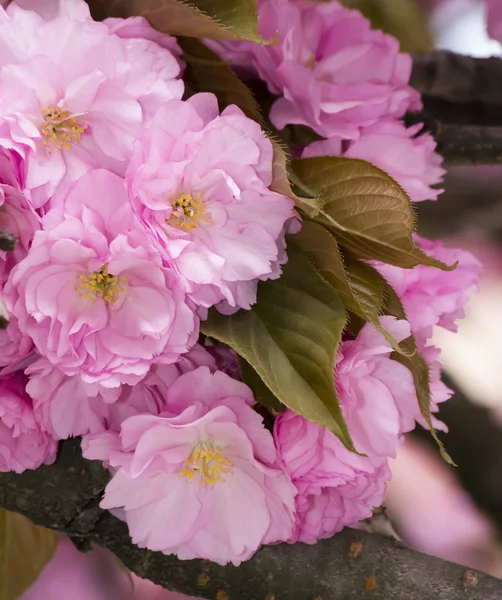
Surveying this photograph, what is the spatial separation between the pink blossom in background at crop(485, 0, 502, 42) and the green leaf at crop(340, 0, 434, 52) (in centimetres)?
10

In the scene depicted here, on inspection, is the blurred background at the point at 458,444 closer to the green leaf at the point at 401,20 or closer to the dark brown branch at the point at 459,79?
the green leaf at the point at 401,20

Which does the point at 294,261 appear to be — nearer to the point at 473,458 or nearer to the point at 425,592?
the point at 425,592

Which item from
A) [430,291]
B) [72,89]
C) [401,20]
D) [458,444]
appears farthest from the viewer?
[458,444]

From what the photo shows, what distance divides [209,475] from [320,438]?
0.17ft

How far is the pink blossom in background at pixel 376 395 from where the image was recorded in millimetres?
308

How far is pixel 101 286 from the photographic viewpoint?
295 millimetres

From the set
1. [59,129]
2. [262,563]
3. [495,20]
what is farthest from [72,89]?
[495,20]

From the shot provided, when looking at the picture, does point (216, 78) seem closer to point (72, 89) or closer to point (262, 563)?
point (72, 89)

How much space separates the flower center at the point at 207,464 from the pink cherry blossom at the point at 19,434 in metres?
0.07

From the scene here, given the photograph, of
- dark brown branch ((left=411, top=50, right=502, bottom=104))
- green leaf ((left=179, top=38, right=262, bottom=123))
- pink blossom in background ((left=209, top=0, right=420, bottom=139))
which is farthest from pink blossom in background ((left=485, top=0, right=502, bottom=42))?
green leaf ((left=179, top=38, right=262, bottom=123))

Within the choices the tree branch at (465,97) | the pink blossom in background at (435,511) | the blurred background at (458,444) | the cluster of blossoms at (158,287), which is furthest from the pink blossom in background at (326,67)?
the pink blossom in background at (435,511)

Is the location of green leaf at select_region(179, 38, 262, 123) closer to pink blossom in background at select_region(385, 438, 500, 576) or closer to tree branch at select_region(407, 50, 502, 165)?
tree branch at select_region(407, 50, 502, 165)

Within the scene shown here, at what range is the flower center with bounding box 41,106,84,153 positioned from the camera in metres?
0.28

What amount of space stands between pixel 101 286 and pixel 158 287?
0.03 meters
